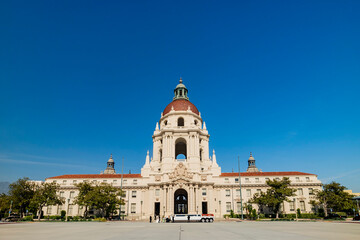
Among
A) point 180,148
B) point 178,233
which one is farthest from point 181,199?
point 178,233

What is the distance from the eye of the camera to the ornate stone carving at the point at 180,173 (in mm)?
71125

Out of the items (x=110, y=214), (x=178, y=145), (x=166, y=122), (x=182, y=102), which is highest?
(x=182, y=102)

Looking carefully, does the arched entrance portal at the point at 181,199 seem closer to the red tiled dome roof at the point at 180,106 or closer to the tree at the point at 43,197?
the red tiled dome roof at the point at 180,106

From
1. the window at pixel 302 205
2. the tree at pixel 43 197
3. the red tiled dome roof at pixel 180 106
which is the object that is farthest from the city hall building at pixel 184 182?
the tree at pixel 43 197

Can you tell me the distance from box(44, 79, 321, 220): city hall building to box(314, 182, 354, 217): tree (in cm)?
536

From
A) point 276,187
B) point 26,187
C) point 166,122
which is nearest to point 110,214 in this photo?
point 26,187

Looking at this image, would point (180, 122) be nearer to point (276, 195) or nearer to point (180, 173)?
point (180, 173)

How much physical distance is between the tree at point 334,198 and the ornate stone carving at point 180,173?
35749 millimetres

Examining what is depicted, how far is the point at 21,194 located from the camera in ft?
197

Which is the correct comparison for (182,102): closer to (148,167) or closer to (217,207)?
(148,167)

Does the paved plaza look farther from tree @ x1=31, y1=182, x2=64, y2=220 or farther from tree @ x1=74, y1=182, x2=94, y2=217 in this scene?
tree @ x1=31, y1=182, x2=64, y2=220

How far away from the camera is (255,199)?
6544cm

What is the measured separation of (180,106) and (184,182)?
89.1 ft

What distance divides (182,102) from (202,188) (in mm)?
30847
